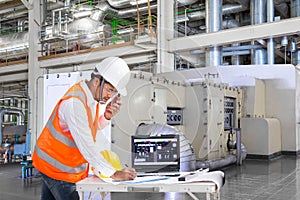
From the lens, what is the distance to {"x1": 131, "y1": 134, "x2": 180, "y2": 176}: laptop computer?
328 centimetres

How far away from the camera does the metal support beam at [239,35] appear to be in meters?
9.38

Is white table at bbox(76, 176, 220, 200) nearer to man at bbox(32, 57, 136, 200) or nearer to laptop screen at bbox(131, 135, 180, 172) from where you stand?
man at bbox(32, 57, 136, 200)

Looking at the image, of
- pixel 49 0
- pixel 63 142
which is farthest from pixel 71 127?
pixel 49 0

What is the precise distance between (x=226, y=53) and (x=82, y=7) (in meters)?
5.62

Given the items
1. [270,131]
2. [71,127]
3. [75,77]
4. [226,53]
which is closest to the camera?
[71,127]

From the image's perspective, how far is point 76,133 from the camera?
1.96m

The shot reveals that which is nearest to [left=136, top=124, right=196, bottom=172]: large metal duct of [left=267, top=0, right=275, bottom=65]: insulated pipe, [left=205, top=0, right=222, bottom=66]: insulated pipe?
[left=205, top=0, right=222, bottom=66]: insulated pipe

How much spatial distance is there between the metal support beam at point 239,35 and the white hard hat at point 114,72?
833 cm

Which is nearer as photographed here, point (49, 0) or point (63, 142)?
point (63, 142)

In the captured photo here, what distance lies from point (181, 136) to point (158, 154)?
2.38m

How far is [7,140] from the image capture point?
1063 cm

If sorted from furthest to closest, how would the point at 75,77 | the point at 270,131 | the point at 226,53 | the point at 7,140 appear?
the point at 226,53 < the point at 7,140 < the point at 270,131 < the point at 75,77

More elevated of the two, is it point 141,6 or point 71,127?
point 141,6

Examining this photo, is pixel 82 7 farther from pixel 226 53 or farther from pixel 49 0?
pixel 226 53
